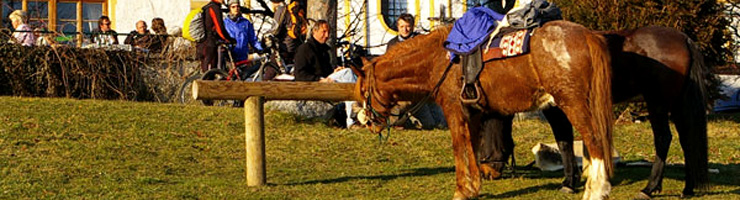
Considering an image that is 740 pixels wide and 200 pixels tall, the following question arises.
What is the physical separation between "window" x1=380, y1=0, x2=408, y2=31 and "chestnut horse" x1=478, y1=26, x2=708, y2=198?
19.0 m

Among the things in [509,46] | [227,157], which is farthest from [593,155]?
[227,157]

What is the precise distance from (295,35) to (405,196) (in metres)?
6.73

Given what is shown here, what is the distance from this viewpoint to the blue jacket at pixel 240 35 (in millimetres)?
15930

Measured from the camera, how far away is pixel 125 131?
12.9 m

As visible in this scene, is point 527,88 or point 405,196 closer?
point 527,88

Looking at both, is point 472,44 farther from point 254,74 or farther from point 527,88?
point 254,74

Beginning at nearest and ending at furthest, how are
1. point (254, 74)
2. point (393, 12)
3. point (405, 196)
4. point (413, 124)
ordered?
point (405, 196)
point (413, 124)
point (254, 74)
point (393, 12)

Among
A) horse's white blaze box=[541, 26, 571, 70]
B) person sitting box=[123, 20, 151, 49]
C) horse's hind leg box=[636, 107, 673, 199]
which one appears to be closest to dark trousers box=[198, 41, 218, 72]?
person sitting box=[123, 20, 151, 49]

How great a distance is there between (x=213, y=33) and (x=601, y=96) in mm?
8516

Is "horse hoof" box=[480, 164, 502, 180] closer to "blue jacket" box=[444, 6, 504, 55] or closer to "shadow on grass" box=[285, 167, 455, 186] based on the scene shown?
"shadow on grass" box=[285, 167, 455, 186]

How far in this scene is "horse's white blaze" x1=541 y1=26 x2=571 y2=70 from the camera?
8.11m

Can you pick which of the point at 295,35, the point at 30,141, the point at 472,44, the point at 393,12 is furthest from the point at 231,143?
the point at 393,12

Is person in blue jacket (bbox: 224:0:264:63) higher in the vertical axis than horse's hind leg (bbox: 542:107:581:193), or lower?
higher

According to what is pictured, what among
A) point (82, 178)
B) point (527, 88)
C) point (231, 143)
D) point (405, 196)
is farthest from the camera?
point (231, 143)
